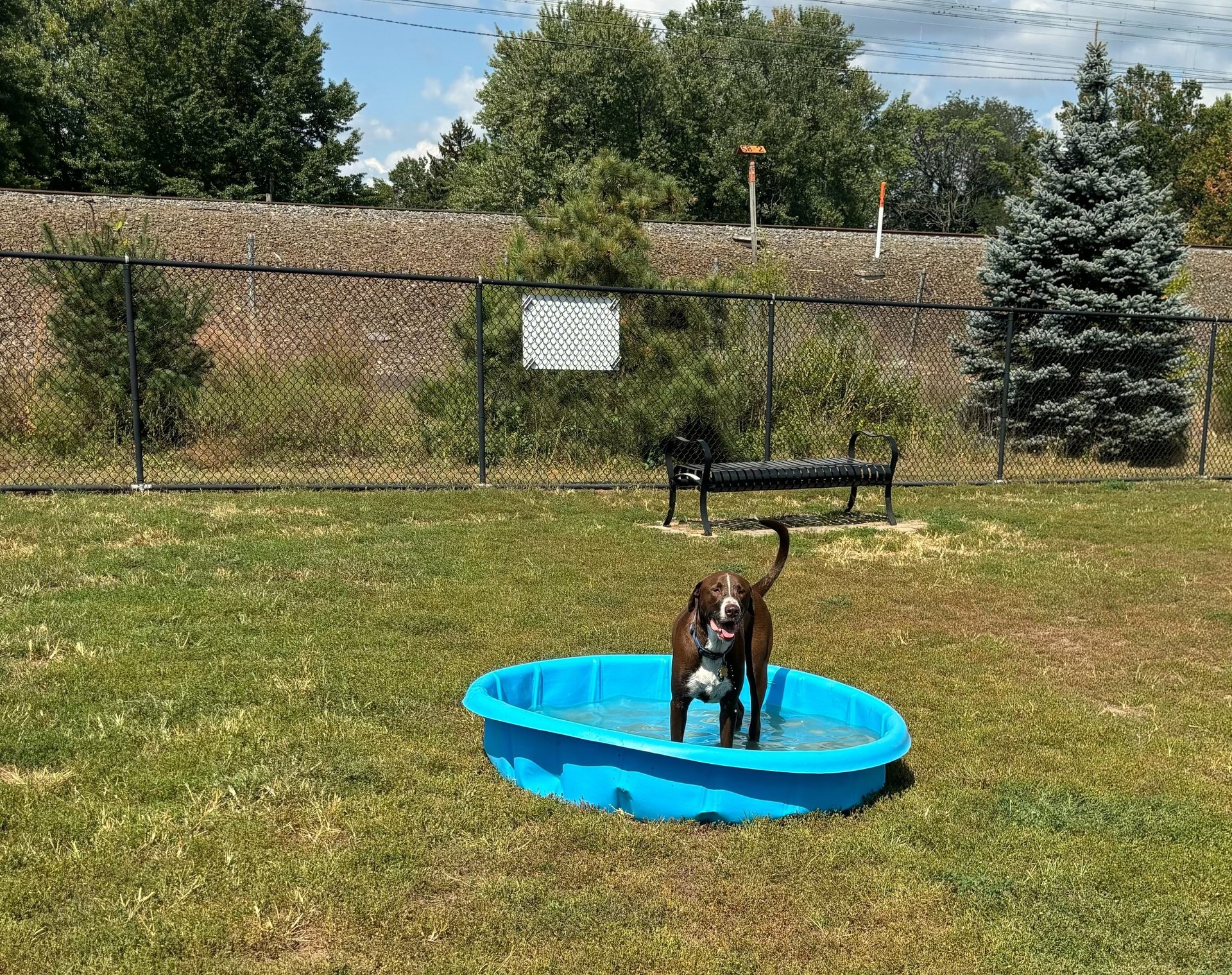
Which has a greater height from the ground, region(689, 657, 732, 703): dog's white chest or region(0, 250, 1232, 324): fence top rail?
region(0, 250, 1232, 324): fence top rail

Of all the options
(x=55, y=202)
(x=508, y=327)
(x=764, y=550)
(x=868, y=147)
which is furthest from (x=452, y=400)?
(x=868, y=147)

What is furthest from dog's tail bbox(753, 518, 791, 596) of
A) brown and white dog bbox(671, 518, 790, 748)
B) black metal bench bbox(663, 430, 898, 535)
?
black metal bench bbox(663, 430, 898, 535)

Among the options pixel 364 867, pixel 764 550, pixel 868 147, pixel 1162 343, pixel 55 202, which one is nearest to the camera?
pixel 364 867

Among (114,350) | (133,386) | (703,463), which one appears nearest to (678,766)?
(703,463)

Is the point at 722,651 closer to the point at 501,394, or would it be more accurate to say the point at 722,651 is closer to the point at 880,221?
the point at 501,394

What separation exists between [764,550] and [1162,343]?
925 centimetres

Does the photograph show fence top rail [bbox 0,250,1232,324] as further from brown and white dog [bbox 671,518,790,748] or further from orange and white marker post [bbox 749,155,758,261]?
brown and white dog [bbox 671,518,790,748]

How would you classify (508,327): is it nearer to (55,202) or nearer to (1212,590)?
(1212,590)

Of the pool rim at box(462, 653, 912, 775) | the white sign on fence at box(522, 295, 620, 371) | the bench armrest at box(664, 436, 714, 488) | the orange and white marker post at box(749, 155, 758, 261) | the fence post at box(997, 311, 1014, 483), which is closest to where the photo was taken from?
the pool rim at box(462, 653, 912, 775)

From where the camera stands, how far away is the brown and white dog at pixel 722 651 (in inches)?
131

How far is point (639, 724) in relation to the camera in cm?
438

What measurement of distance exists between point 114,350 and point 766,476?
721 cm

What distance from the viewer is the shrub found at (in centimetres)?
1068

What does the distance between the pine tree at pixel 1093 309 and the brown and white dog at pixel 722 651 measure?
11681 millimetres
